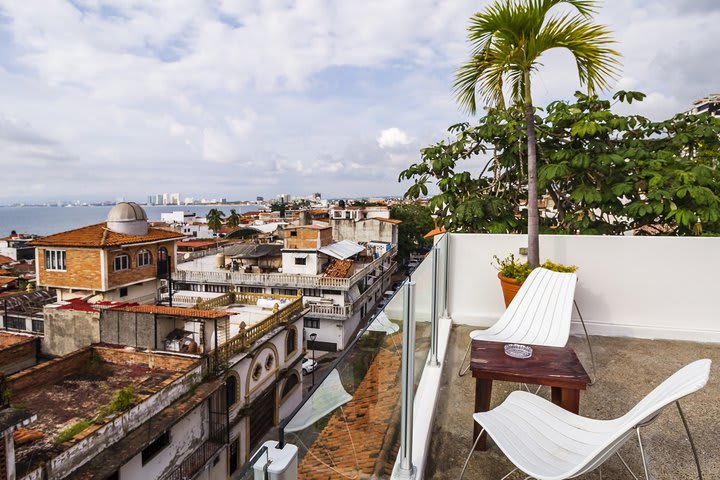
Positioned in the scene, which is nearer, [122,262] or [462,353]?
[462,353]

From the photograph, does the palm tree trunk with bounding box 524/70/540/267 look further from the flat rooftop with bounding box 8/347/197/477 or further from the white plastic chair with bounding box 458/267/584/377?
the flat rooftop with bounding box 8/347/197/477

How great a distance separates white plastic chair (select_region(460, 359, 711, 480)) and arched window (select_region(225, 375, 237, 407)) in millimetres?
11459

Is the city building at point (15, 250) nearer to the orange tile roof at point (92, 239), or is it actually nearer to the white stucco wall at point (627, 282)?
the orange tile roof at point (92, 239)

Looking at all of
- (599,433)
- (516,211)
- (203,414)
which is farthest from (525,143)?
(203,414)

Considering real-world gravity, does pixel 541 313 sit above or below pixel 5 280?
above

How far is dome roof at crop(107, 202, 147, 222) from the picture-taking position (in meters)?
20.3

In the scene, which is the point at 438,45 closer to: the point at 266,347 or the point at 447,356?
the point at 447,356

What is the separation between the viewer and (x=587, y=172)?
5.32 m

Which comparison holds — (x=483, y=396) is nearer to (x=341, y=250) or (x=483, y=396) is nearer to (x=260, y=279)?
(x=260, y=279)

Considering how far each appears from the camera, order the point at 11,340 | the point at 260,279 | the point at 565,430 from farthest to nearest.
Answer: the point at 260,279 < the point at 11,340 < the point at 565,430

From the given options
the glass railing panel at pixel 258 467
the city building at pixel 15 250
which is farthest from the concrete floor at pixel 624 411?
the city building at pixel 15 250

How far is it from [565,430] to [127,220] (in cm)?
2248

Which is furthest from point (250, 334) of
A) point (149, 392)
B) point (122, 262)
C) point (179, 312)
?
point (122, 262)

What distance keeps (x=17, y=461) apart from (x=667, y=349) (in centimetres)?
945
